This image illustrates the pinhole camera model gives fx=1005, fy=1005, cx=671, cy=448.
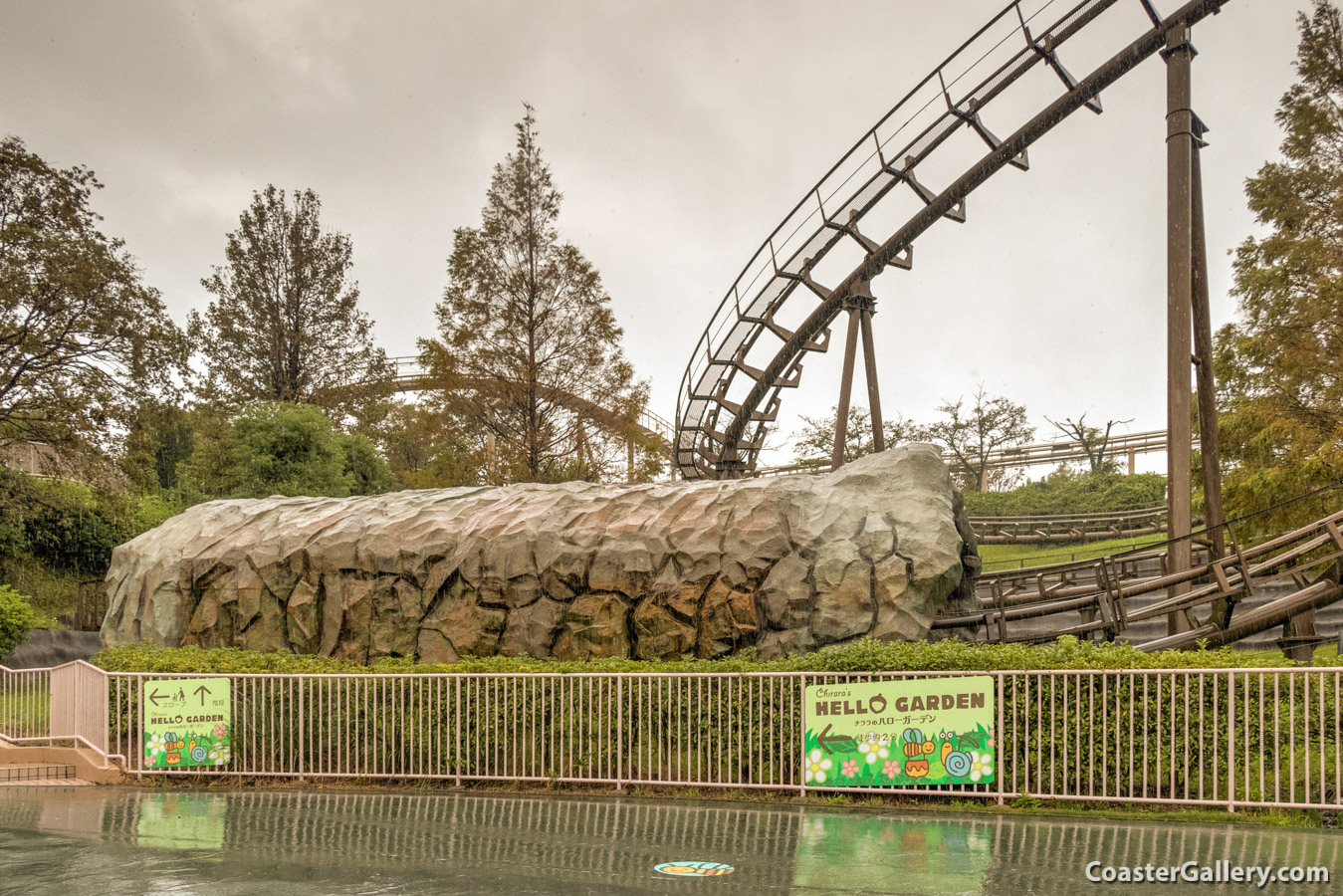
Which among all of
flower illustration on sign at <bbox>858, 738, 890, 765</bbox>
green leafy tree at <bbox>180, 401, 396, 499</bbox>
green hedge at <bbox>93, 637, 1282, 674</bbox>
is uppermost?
green leafy tree at <bbox>180, 401, 396, 499</bbox>

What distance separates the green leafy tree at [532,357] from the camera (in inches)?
893

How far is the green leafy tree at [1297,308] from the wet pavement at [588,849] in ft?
43.4

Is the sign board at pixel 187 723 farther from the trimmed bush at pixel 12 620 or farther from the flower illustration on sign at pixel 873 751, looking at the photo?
the trimmed bush at pixel 12 620

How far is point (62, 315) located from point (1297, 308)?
27791mm

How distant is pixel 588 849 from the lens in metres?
8.05

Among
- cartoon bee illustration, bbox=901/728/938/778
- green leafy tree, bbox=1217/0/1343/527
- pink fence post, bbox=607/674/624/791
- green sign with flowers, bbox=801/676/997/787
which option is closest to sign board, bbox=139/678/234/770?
pink fence post, bbox=607/674/624/791

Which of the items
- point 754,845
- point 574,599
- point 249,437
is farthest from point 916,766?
point 249,437

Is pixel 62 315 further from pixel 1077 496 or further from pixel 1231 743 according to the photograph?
pixel 1077 496

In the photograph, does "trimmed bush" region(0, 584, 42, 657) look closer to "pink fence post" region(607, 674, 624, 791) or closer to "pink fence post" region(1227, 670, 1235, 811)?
"pink fence post" region(607, 674, 624, 791)

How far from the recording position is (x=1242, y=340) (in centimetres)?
2003

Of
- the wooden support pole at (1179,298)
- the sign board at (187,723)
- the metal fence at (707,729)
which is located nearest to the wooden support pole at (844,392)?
the wooden support pole at (1179,298)

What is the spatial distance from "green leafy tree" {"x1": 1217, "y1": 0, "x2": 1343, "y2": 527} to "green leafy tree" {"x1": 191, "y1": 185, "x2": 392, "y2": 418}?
83.3 feet

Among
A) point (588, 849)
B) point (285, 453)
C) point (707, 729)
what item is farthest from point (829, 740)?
point (285, 453)

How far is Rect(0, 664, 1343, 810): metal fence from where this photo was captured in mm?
8641
